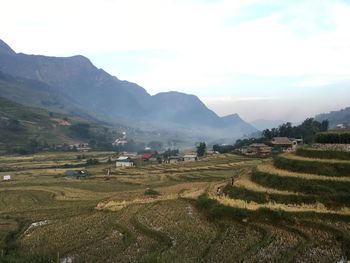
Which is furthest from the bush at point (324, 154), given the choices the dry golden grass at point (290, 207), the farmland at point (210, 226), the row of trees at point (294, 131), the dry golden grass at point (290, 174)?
the row of trees at point (294, 131)

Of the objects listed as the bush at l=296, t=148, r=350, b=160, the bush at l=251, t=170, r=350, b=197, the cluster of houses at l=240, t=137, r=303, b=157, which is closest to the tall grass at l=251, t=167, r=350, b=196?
the bush at l=251, t=170, r=350, b=197

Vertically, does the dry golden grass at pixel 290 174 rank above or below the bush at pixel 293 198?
above

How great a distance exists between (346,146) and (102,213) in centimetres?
2209

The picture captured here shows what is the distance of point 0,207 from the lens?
52812mm

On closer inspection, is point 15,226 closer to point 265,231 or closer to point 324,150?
point 265,231

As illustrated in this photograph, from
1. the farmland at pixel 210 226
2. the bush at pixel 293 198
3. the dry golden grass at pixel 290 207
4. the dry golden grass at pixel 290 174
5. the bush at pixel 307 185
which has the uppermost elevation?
the dry golden grass at pixel 290 174

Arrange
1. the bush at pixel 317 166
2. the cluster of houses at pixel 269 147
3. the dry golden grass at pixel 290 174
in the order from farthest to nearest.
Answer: the cluster of houses at pixel 269 147 → the bush at pixel 317 166 → the dry golden grass at pixel 290 174

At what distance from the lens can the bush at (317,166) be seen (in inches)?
1334

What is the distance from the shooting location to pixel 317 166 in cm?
3516

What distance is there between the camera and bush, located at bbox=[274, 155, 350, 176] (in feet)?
111

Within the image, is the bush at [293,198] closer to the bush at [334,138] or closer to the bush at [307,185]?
the bush at [307,185]

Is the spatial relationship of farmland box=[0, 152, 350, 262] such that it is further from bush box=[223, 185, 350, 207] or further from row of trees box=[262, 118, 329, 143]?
row of trees box=[262, 118, 329, 143]

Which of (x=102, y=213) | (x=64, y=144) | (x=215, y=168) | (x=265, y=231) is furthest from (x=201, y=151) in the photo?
(x=265, y=231)

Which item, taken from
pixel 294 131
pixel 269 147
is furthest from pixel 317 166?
pixel 294 131
